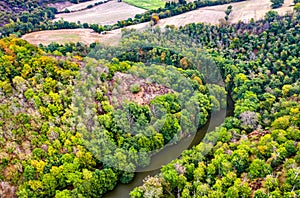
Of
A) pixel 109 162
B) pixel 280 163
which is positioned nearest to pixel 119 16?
pixel 109 162

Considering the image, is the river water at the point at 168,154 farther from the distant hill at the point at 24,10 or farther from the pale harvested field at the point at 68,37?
the distant hill at the point at 24,10

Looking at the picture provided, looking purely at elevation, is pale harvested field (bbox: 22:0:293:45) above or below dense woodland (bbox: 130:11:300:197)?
above

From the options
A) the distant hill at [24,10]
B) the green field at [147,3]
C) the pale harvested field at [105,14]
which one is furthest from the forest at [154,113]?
the green field at [147,3]

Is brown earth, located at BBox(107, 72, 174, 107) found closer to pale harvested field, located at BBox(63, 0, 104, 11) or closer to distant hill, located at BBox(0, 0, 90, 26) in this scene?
distant hill, located at BBox(0, 0, 90, 26)

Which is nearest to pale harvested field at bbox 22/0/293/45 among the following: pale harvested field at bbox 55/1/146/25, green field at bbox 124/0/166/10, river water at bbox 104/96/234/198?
pale harvested field at bbox 55/1/146/25

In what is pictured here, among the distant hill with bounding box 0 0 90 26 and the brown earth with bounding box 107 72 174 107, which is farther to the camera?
the distant hill with bounding box 0 0 90 26

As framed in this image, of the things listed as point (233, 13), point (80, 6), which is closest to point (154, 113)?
point (233, 13)
